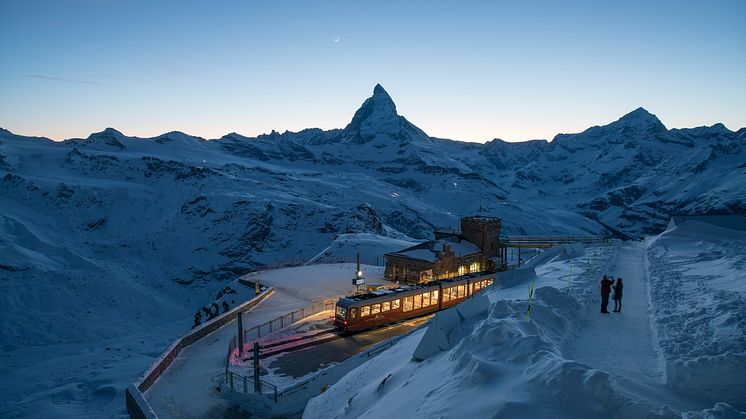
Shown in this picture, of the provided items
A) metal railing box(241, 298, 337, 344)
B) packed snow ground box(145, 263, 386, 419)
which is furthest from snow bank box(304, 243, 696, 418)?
metal railing box(241, 298, 337, 344)

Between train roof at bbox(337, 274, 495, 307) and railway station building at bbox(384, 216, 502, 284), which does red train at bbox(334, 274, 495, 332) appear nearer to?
train roof at bbox(337, 274, 495, 307)

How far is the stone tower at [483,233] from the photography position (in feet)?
153

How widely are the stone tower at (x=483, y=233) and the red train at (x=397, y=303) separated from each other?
40.3 feet

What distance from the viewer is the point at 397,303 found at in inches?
1163

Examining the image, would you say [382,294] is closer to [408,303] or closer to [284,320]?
[408,303]

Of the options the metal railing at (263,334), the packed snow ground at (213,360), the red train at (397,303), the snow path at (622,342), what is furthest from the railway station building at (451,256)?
the snow path at (622,342)

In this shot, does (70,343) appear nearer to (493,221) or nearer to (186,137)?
(493,221)

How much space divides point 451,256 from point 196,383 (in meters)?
27.4

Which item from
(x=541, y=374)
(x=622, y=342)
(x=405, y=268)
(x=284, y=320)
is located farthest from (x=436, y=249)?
(x=541, y=374)

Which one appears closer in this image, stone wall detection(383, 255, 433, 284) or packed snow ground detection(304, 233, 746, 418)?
packed snow ground detection(304, 233, 746, 418)

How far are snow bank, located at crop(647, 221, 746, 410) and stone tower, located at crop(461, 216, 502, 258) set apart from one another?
2137 cm

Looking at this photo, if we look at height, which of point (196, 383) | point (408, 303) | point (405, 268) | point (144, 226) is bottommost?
point (196, 383)

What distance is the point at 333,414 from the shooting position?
14492mm

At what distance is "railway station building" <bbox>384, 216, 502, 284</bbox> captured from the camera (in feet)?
136
